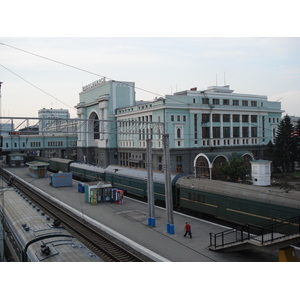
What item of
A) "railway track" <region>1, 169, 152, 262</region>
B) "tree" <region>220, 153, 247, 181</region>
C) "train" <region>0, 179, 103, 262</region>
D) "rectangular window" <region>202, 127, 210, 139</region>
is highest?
"rectangular window" <region>202, 127, 210, 139</region>

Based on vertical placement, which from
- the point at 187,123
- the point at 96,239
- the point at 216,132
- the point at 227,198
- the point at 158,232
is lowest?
the point at 96,239

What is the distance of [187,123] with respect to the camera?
43.6m

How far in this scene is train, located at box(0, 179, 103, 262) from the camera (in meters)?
10.5

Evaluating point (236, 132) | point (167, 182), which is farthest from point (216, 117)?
point (167, 182)

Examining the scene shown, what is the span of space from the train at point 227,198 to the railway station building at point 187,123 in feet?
39.3

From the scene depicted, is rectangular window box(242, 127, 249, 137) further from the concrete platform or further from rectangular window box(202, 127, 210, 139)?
the concrete platform

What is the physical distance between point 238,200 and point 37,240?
1149 centimetres

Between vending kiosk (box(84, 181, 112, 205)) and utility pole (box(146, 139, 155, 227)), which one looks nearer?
utility pole (box(146, 139, 155, 227))

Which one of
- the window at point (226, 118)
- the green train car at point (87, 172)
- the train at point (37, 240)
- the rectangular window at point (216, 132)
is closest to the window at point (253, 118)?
the window at point (226, 118)

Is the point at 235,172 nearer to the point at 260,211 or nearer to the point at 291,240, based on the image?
the point at 260,211

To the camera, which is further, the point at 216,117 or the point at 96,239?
the point at 216,117

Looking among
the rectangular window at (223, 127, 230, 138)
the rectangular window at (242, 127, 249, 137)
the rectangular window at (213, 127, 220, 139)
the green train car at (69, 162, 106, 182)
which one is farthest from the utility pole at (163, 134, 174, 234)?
the rectangular window at (242, 127, 249, 137)

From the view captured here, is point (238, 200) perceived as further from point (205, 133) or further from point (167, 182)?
point (205, 133)

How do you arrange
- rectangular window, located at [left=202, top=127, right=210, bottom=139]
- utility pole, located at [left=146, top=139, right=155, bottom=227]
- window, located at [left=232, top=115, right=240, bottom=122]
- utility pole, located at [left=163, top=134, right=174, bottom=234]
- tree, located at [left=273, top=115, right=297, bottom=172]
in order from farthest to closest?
window, located at [left=232, top=115, right=240, bottom=122] < rectangular window, located at [left=202, top=127, right=210, bottom=139] < tree, located at [left=273, top=115, right=297, bottom=172] < utility pole, located at [left=146, top=139, right=155, bottom=227] < utility pole, located at [left=163, top=134, right=174, bottom=234]
